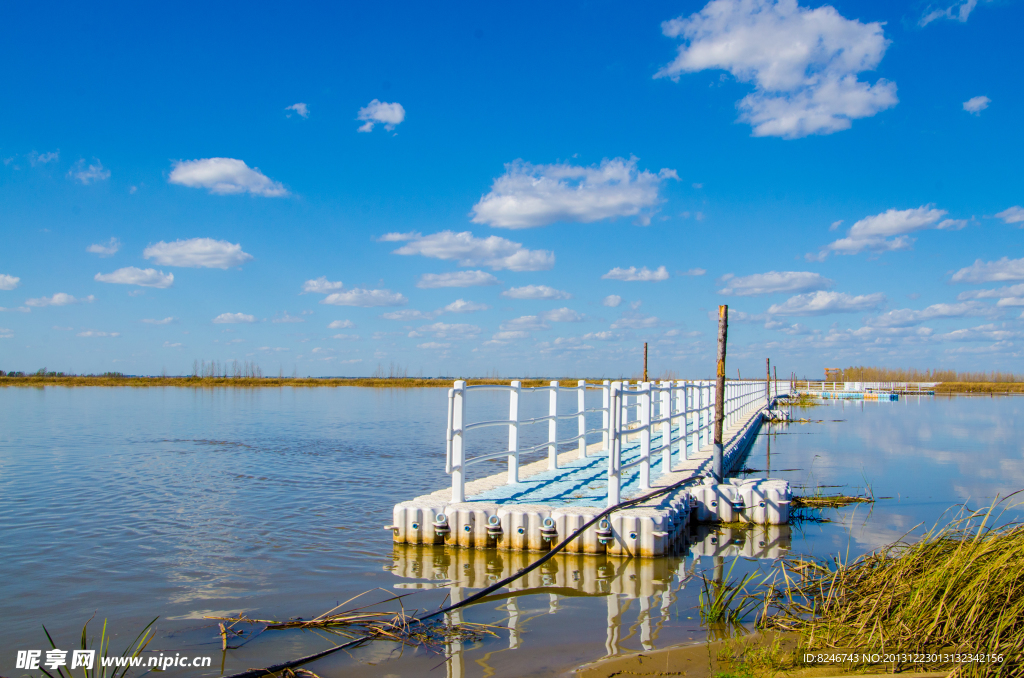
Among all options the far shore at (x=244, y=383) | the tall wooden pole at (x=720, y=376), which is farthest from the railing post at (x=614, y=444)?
the far shore at (x=244, y=383)

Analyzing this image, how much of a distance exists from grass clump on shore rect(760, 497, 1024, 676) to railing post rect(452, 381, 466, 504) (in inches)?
164

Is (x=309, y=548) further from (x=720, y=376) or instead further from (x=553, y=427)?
(x=720, y=376)

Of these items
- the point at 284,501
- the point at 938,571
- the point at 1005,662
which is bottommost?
the point at 284,501

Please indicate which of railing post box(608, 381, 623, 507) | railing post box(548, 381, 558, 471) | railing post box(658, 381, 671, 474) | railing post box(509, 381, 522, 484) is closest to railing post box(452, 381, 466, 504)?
railing post box(509, 381, 522, 484)

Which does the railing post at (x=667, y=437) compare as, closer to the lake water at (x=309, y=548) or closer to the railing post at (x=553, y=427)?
the railing post at (x=553, y=427)

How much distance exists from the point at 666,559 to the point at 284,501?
7.67 metres

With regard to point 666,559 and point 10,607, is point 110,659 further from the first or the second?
point 666,559

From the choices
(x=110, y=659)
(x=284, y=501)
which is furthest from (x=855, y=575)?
(x=284, y=501)

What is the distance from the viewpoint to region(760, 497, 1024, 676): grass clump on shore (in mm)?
4555

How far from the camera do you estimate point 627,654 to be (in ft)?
18.5

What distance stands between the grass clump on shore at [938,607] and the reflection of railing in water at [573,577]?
4.44ft

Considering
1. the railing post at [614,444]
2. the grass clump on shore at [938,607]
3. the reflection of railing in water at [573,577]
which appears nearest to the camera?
the grass clump on shore at [938,607]

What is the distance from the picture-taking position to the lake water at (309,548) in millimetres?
5973

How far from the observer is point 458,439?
8.87 metres
